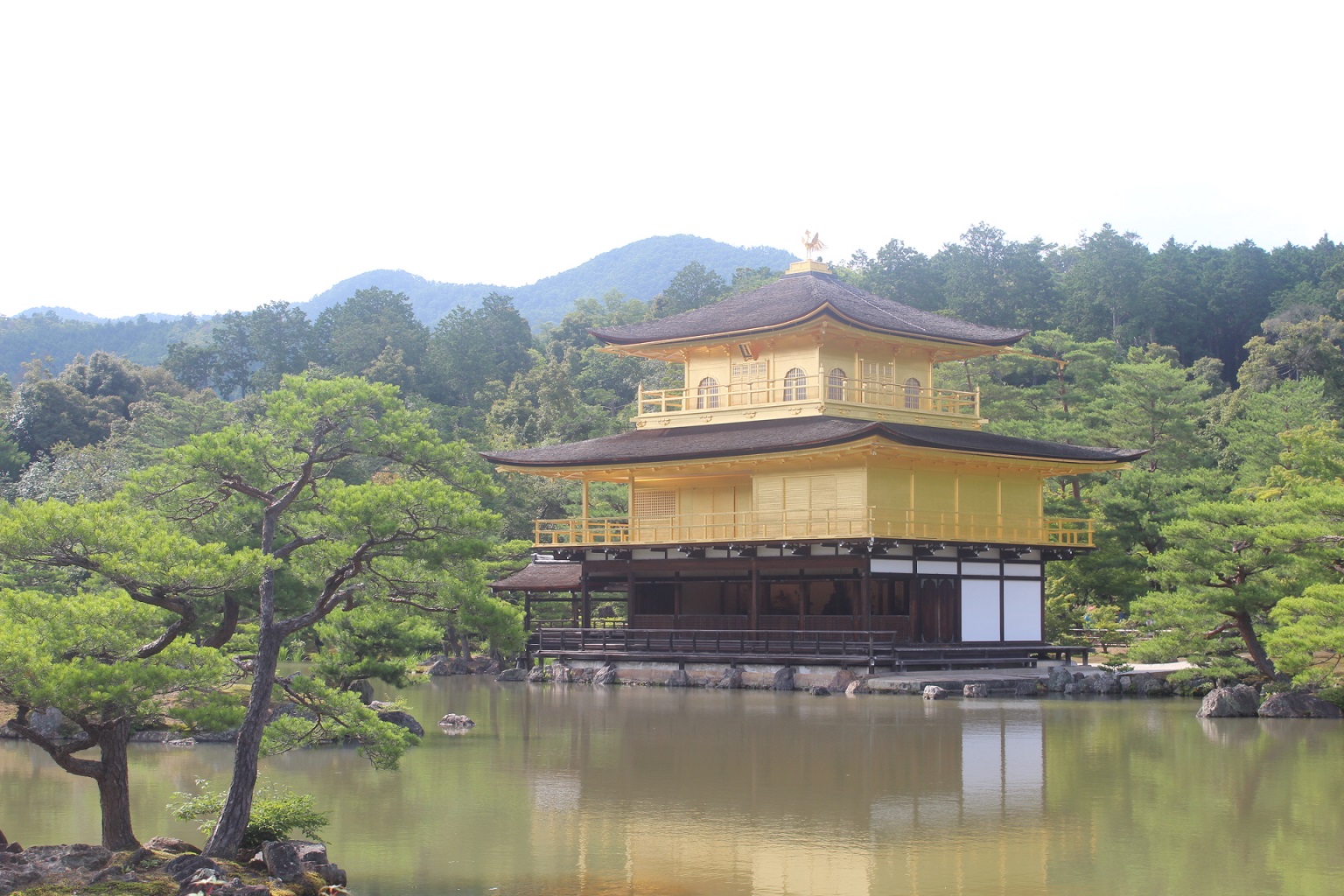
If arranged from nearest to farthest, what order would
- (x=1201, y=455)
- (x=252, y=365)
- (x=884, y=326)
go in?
(x=884, y=326)
(x=1201, y=455)
(x=252, y=365)

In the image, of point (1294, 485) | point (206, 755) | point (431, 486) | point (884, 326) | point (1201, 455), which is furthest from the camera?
point (1201, 455)

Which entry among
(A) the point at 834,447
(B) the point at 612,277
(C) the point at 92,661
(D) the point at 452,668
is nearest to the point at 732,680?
(A) the point at 834,447

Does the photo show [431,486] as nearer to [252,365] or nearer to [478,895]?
[478,895]

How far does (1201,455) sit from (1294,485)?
23004 millimetres

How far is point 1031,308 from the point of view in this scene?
79000mm

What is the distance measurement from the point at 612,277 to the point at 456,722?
6320 inches

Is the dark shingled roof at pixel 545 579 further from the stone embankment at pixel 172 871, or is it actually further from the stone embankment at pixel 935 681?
the stone embankment at pixel 172 871

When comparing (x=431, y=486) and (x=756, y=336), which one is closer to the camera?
(x=431, y=486)

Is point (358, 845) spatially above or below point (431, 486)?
below

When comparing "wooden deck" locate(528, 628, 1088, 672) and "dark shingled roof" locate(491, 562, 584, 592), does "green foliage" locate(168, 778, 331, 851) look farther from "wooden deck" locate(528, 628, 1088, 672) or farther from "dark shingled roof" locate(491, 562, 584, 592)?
"dark shingled roof" locate(491, 562, 584, 592)

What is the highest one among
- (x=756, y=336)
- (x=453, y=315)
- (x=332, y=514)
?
(x=453, y=315)

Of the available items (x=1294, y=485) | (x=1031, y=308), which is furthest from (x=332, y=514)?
(x=1031, y=308)

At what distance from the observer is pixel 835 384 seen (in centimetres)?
3609

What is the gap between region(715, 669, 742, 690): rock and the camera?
31641 mm
